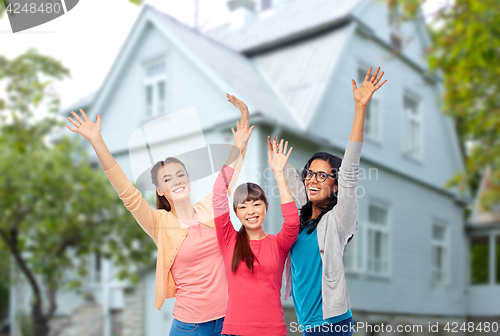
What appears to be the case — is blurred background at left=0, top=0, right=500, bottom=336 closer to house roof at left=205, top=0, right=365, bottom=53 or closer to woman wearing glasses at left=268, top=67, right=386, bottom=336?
house roof at left=205, top=0, right=365, bottom=53

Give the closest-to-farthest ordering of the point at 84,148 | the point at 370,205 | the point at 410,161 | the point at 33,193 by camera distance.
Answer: the point at 33,193
the point at 84,148
the point at 370,205
the point at 410,161

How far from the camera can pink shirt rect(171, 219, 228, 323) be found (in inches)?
71.0

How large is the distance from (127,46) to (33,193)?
2.82 metres

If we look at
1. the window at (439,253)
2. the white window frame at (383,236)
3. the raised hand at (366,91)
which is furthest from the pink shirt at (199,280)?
the window at (439,253)

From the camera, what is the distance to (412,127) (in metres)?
11.4

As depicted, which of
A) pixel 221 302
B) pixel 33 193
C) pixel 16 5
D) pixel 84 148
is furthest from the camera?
pixel 84 148

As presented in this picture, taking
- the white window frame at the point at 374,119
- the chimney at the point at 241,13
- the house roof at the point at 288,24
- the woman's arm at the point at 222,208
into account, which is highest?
the chimney at the point at 241,13

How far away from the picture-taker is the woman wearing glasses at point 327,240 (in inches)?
65.9

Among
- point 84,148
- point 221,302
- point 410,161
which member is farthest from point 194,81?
point 221,302

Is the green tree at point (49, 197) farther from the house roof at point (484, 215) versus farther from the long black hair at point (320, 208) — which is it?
the house roof at point (484, 215)

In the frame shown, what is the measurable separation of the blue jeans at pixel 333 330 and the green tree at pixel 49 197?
6.77 meters

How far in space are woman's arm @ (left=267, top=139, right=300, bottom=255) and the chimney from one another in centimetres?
968

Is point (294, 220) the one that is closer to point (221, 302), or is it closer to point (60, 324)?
point (221, 302)

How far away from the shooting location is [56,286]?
9219 millimetres
